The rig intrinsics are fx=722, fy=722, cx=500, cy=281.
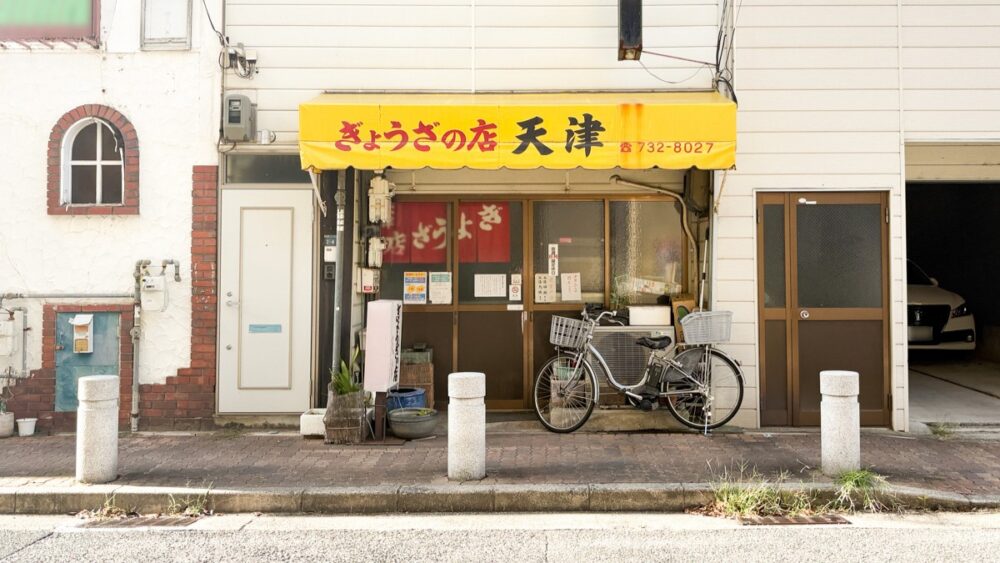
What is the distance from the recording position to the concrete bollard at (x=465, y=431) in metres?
6.17

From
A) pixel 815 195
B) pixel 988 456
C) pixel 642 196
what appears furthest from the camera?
pixel 642 196

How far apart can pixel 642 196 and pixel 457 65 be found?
280 centimetres

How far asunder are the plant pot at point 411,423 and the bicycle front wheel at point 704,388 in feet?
8.59

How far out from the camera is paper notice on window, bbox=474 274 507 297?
9.19m

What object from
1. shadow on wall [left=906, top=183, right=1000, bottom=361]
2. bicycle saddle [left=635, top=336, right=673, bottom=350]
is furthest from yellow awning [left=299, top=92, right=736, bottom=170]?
shadow on wall [left=906, top=183, right=1000, bottom=361]

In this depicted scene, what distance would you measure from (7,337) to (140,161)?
246cm

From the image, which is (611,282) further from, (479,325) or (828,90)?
(828,90)

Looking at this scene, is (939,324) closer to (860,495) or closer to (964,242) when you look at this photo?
(964,242)

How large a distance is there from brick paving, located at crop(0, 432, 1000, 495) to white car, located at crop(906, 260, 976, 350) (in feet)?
12.4

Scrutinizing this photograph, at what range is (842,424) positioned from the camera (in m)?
6.17

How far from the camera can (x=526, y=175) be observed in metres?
9.12

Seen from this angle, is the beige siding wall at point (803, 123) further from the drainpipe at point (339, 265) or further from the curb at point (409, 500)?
the drainpipe at point (339, 265)

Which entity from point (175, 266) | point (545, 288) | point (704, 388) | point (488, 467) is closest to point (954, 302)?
point (704, 388)

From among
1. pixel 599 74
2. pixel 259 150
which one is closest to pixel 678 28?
pixel 599 74
